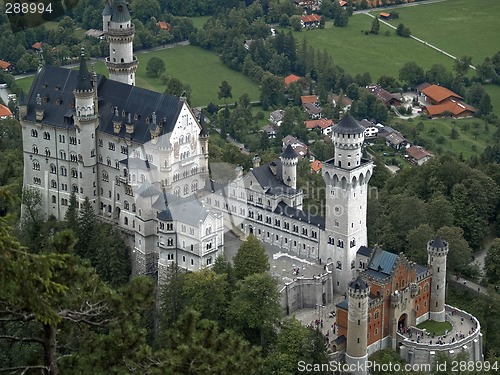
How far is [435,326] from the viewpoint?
89500 millimetres

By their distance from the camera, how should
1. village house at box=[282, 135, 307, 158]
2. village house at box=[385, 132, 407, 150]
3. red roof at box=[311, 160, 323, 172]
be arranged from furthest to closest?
village house at box=[385, 132, 407, 150], village house at box=[282, 135, 307, 158], red roof at box=[311, 160, 323, 172]

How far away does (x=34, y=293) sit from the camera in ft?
145

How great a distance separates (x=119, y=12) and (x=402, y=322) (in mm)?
39467

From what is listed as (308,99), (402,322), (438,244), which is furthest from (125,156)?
(308,99)

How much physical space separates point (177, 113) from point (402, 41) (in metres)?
107

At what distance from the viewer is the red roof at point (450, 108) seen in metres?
160

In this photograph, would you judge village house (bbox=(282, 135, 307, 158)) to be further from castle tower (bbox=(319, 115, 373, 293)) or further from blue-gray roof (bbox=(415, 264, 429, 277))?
blue-gray roof (bbox=(415, 264, 429, 277))

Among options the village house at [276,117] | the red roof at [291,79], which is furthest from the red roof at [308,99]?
the red roof at [291,79]

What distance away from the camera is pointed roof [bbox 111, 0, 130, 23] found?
102 m

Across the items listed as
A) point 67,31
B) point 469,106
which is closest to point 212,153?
point 469,106

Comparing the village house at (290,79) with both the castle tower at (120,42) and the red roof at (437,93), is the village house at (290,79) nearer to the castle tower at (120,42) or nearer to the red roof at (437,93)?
the red roof at (437,93)

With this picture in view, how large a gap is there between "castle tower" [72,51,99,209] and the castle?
0.09 meters

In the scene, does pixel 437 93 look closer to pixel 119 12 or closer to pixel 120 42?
pixel 120 42

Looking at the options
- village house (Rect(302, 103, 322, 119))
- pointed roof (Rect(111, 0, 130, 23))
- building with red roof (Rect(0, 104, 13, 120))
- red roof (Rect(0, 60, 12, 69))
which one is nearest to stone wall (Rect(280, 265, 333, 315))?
pointed roof (Rect(111, 0, 130, 23))
